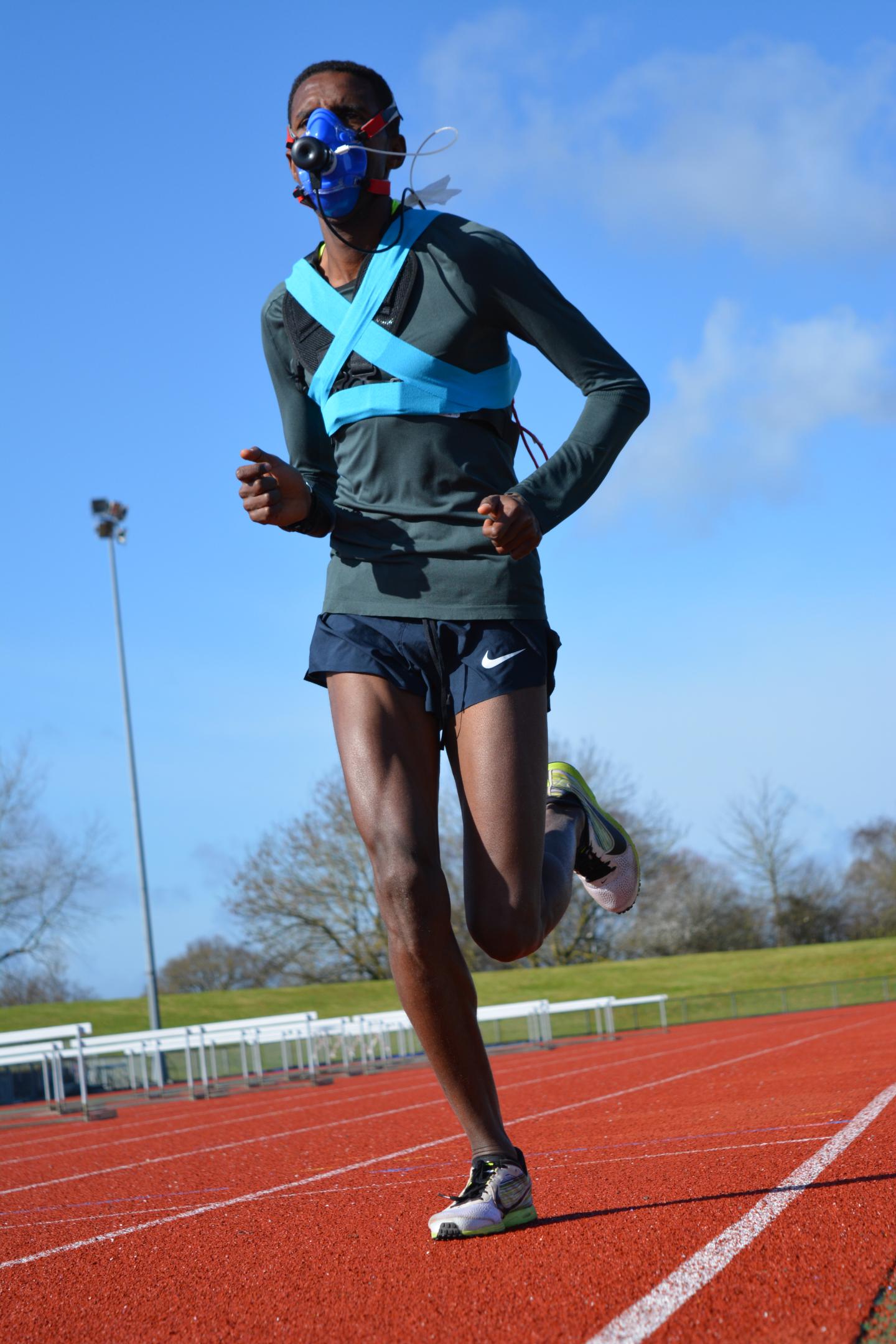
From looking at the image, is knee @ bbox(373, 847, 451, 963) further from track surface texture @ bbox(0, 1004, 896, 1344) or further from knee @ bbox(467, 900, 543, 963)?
track surface texture @ bbox(0, 1004, 896, 1344)

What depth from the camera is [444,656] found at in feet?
11.3

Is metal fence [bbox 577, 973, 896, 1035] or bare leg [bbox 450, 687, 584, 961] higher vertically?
bare leg [bbox 450, 687, 584, 961]

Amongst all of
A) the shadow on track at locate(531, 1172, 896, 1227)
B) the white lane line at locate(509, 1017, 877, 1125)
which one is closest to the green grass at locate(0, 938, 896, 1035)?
the white lane line at locate(509, 1017, 877, 1125)

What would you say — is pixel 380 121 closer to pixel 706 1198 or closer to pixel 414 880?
pixel 414 880

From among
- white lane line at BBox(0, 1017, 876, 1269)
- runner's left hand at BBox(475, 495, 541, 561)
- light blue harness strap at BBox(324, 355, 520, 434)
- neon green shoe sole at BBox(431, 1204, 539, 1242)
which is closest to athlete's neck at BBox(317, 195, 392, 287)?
light blue harness strap at BBox(324, 355, 520, 434)

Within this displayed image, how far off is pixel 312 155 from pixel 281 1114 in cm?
Answer: 1022

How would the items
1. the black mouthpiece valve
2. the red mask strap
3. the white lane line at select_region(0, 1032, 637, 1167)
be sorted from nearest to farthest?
the black mouthpiece valve
the red mask strap
the white lane line at select_region(0, 1032, 637, 1167)

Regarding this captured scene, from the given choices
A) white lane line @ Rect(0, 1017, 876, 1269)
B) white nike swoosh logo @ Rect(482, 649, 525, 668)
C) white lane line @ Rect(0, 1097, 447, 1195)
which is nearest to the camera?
white nike swoosh logo @ Rect(482, 649, 525, 668)

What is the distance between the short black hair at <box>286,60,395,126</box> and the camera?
3709 millimetres

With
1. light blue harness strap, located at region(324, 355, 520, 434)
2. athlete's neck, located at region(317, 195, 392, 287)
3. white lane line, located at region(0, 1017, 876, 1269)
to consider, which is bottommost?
white lane line, located at region(0, 1017, 876, 1269)

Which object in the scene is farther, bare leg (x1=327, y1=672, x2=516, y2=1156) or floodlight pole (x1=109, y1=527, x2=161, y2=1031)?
floodlight pole (x1=109, y1=527, x2=161, y2=1031)

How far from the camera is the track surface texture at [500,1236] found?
7.93ft

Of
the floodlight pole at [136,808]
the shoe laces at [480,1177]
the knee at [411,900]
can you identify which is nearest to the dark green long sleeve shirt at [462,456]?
the knee at [411,900]

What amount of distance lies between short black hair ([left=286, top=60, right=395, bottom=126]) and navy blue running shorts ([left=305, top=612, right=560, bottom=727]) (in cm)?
139
